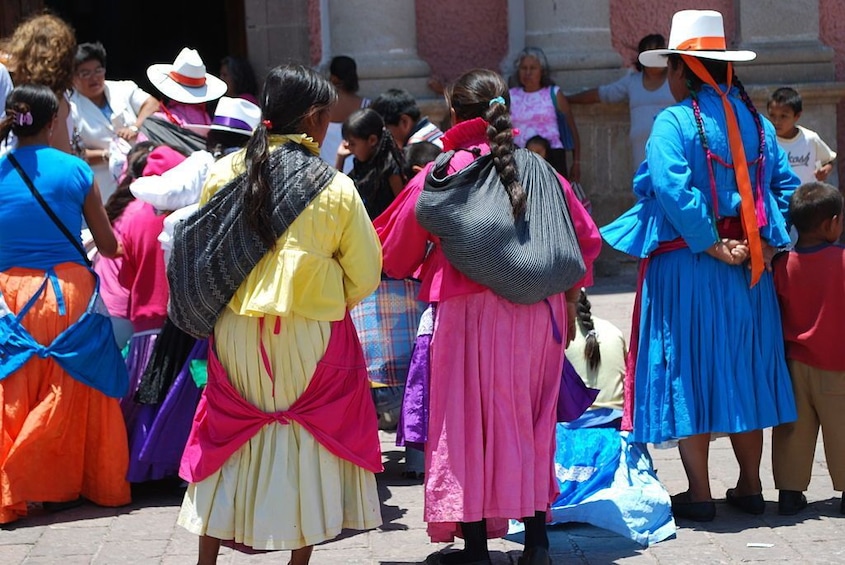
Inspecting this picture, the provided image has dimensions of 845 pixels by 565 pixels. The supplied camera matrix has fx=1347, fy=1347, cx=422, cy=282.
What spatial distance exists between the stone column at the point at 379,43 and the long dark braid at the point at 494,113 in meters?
5.24

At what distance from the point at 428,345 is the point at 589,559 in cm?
99

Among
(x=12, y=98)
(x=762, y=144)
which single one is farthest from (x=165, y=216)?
(x=762, y=144)

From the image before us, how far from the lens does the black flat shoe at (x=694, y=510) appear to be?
5.14 metres

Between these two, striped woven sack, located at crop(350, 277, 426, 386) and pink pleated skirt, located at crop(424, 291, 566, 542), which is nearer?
pink pleated skirt, located at crop(424, 291, 566, 542)

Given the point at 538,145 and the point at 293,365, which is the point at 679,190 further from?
the point at 538,145

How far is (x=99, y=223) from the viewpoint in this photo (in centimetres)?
550

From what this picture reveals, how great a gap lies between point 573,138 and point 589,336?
432cm

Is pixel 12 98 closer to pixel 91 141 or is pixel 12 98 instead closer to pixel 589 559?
pixel 91 141

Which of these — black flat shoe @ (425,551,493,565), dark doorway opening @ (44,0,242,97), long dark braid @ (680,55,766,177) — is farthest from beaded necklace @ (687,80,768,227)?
dark doorway opening @ (44,0,242,97)

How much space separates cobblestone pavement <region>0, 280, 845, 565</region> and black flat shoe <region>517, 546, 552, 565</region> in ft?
0.74

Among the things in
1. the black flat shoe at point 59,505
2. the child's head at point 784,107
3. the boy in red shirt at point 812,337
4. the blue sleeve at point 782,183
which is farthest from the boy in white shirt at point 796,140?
the black flat shoe at point 59,505

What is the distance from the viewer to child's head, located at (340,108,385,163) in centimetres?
594

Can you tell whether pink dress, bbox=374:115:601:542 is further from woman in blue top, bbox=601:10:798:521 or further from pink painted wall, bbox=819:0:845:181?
pink painted wall, bbox=819:0:845:181

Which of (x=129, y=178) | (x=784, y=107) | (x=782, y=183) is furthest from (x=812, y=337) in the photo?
(x=129, y=178)
